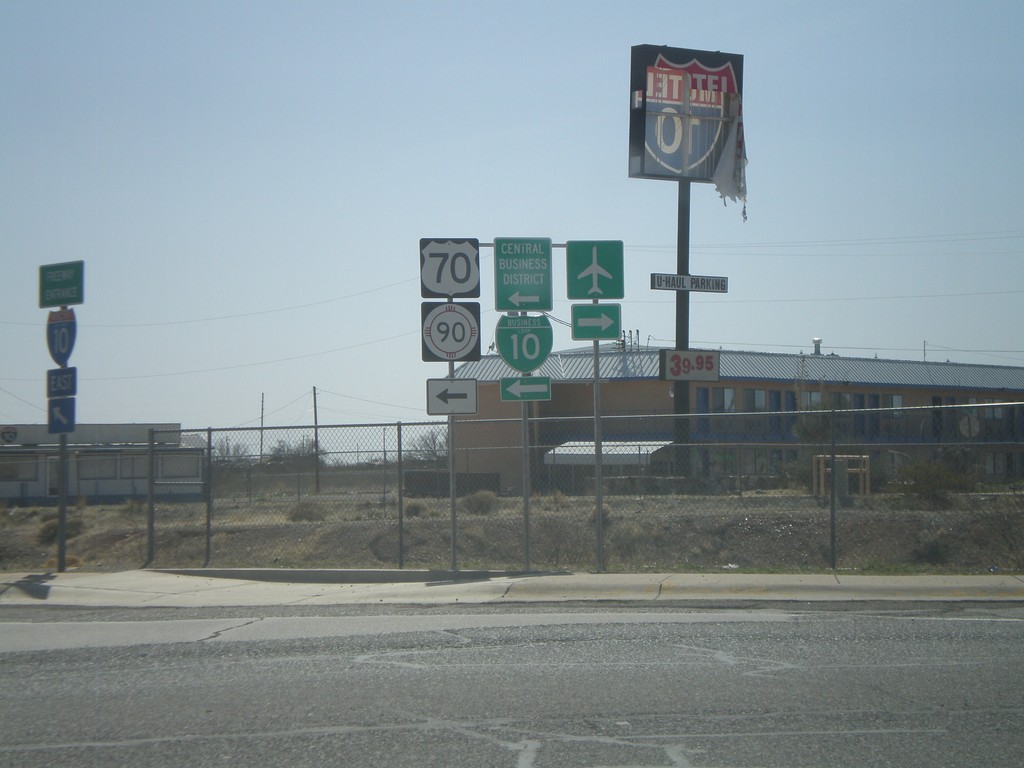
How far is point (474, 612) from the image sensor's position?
984cm

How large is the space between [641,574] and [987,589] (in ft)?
12.7

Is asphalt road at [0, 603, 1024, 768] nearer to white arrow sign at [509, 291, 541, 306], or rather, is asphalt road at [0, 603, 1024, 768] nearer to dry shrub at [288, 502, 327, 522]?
white arrow sign at [509, 291, 541, 306]

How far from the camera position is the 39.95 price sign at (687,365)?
70.8 ft

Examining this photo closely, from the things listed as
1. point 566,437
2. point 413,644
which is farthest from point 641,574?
point 566,437

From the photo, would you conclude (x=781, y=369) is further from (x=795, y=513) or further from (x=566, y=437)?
(x=795, y=513)

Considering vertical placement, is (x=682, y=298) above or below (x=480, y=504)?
above

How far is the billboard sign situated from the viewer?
24.1 meters

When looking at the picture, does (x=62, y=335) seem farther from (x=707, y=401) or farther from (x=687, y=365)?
(x=707, y=401)

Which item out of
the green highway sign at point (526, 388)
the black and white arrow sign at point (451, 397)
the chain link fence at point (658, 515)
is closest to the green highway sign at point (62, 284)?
the chain link fence at point (658, 515)

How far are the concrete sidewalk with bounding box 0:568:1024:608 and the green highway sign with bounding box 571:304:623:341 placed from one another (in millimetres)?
3122

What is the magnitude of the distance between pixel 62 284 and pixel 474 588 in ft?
25.7

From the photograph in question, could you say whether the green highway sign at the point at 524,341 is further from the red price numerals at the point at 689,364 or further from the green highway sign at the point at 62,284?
the red price numerals at the point at 689,364

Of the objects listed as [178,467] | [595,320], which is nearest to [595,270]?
[595,320]

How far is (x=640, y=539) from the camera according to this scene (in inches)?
625
